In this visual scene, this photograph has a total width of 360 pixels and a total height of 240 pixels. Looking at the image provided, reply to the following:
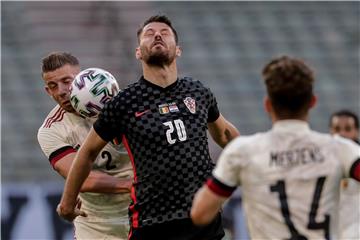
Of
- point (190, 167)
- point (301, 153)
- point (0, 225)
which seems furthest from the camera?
point (0, 225)

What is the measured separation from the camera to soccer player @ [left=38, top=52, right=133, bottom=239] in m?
5.78

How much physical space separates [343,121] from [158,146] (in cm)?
520

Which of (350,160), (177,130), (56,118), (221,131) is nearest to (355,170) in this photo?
(350,160)

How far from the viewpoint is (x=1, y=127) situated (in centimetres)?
1347

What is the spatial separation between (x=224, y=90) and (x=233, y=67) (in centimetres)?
49

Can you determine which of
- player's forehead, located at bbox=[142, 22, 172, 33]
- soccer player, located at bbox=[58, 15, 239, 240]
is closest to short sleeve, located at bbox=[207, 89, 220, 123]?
soccer player, located at bbox=[58, 15, 239, 240]

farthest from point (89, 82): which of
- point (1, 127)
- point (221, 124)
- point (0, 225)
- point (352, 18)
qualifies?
point (352, 18)

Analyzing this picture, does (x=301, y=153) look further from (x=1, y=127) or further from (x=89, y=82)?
(x=1, y=127)

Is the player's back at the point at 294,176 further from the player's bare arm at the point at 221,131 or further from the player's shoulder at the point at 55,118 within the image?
the player's shoulder at the point at 55,118

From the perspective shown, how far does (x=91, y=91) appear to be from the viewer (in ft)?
18.5

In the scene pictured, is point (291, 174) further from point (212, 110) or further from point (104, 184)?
point (104, 184)

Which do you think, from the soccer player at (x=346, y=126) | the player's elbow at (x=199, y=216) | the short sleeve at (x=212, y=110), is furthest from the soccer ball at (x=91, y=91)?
the soccer player at (x=346, y=126)

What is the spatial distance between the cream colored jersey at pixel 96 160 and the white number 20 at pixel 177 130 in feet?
2.79

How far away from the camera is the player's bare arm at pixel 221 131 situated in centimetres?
569
